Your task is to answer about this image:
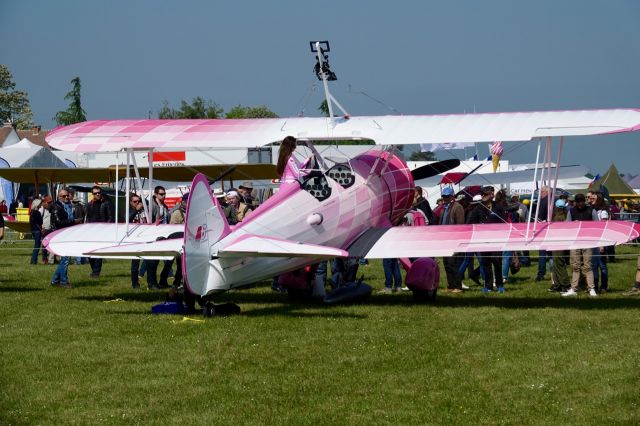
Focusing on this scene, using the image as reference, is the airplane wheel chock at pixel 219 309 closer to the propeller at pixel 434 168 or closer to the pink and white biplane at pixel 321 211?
the pink and white biplane at pixel 321 211

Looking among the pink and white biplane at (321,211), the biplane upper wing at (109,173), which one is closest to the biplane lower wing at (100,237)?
the pink and white biplane at (321,211)

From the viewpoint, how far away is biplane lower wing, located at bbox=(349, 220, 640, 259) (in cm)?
1122

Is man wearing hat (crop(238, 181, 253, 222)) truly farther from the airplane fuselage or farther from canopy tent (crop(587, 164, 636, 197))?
canopy tent (crop(587, 164, 636, 197))

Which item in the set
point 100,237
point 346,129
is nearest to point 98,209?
point 100,237

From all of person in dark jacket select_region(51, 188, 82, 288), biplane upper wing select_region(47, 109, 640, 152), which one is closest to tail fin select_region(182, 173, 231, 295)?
biplane upper wing select_region(47, 109, 640, 152)

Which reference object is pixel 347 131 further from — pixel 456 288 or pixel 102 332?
pixel 102 332

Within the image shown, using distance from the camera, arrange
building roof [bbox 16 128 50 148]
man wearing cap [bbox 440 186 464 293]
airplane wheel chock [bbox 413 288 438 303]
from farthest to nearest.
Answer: building roof [bbox 16 128 50 148]
man wearing cap [bbox 440 186 464 293]
airplane wheel chock [bbox 413 288 438 303]

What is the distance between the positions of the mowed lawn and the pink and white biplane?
778 millimetres

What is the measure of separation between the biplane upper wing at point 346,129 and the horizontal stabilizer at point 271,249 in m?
2.18

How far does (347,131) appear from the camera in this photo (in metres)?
12.3

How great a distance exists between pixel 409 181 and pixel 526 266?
6.65 m

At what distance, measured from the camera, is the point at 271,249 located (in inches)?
381

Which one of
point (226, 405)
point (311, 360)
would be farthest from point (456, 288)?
point (226, 405)

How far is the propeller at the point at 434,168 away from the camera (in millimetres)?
14297
